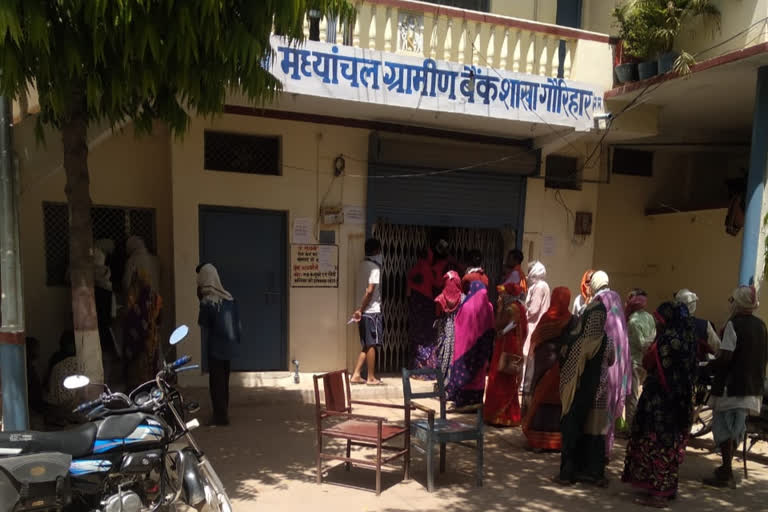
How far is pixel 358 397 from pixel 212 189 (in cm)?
269

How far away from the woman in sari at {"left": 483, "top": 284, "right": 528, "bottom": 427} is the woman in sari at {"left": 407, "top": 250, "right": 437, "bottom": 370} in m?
1.44

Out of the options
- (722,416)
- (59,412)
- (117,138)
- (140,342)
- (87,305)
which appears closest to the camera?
(87,305)

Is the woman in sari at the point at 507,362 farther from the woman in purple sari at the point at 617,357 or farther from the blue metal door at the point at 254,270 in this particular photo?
the blue metal door at the point at 254,270

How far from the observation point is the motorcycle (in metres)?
2.38

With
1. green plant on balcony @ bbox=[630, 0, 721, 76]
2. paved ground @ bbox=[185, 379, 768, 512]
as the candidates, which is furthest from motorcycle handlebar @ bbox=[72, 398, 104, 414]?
green plant on balcony @ bbox=[630, 0, 721, 76]

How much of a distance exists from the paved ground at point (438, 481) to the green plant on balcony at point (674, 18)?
3712mm

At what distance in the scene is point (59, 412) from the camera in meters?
4.26

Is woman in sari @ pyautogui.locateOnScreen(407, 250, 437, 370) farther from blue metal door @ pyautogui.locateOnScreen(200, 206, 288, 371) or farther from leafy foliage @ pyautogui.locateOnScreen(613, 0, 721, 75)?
leafy foliage @ pyautogui.locateOnScreen(613, 0, 721, 75)

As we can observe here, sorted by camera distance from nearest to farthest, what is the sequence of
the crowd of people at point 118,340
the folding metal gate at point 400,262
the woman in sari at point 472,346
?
the crowd of people at point 118,340 → the woman in sari at point 472,346 → the folding metal gate at point 400,262

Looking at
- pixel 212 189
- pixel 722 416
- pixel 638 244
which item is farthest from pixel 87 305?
pixel 638 244

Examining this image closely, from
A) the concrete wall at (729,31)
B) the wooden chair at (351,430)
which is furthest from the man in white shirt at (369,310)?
the concrete wall at (729,31)

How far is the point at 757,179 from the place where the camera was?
15.4 ft

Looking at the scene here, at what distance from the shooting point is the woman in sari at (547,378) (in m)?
3.97

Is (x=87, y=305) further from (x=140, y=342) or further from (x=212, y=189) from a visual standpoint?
(x=212, y=189)
